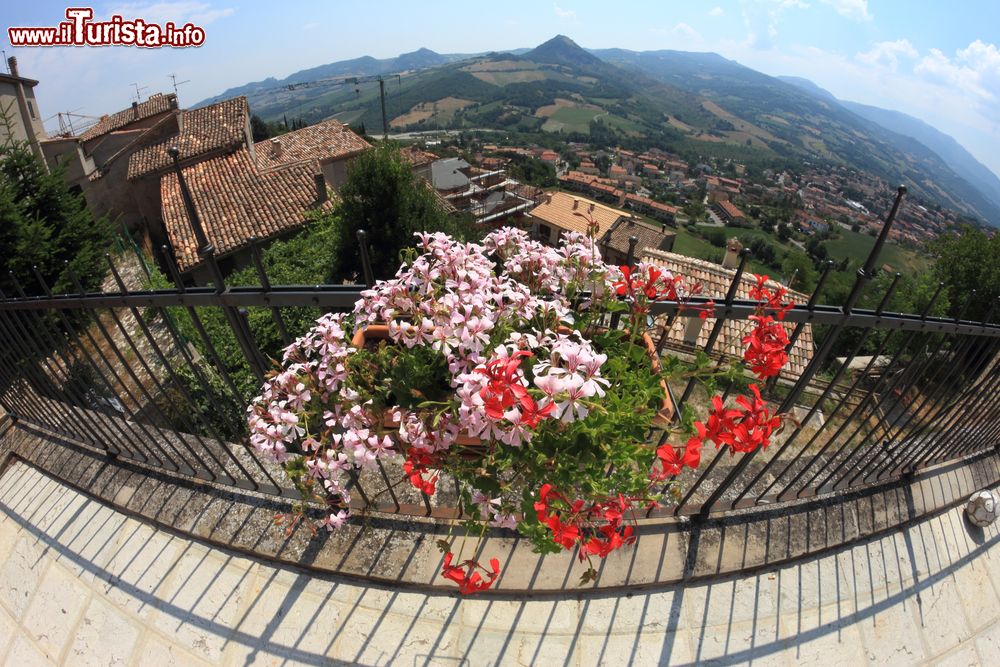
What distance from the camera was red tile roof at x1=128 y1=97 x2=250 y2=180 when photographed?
69.2 ft

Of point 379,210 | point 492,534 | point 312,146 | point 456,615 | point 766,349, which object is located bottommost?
point 312,146

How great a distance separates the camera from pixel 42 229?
33.4 ft

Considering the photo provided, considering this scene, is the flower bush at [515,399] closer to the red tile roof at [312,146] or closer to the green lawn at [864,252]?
the red tile roof at [312,146]

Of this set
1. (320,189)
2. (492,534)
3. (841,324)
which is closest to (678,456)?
(841,324)

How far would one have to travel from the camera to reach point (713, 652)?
2.10m

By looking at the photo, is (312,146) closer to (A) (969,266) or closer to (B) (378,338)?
(B) (378,338)

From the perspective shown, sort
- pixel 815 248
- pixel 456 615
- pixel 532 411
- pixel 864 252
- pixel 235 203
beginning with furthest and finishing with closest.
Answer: pixel 864 252 → pixel 815 248 → pixel 235 203 → pixel 456 615 → pixel 532 411

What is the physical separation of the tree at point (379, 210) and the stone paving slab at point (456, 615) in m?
13.1

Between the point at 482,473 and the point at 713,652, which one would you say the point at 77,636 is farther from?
the point at 713,652

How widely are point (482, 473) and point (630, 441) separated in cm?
52

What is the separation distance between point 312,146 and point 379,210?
15.1 metres

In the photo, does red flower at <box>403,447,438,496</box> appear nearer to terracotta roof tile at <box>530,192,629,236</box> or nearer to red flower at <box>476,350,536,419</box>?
red flower at <box>476,350,536,419</box>

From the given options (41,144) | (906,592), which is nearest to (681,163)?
(41,144)

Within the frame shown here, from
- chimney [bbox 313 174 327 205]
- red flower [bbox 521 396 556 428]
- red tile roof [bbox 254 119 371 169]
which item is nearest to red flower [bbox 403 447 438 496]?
red flower [bbox 521 396 556 428]
